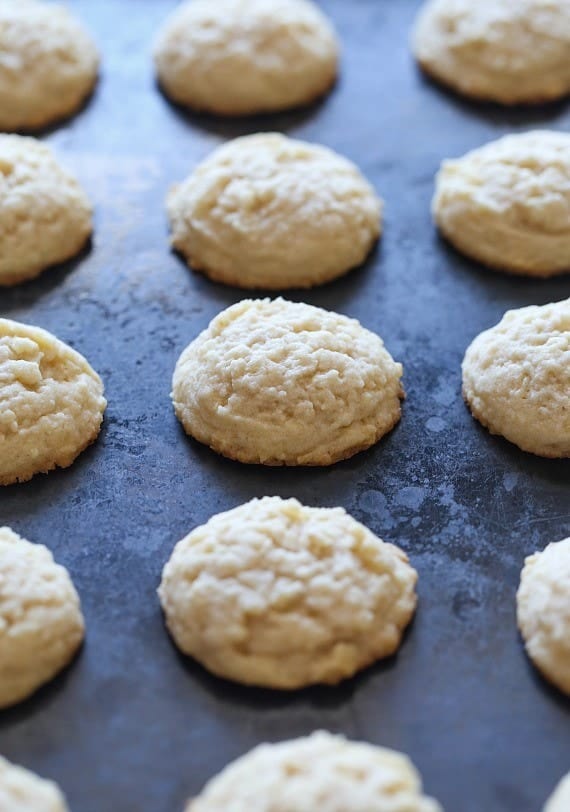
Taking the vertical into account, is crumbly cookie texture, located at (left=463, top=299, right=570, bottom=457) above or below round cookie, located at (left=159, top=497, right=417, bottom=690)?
above

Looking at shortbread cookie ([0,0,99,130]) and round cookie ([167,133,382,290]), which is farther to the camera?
shortbread cookie ([0,0,99,130])

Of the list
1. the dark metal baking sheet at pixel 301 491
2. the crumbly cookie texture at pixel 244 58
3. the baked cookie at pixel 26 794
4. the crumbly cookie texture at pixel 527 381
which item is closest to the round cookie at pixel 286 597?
the dark metal baking sheet at pixel 301 491

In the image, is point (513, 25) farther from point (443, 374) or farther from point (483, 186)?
point (443, 374)

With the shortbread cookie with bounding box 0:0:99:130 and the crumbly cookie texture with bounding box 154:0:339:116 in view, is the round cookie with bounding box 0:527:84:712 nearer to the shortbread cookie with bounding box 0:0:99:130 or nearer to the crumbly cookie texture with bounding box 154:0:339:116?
the shortbread cookie with bounding box 0:0:99:130

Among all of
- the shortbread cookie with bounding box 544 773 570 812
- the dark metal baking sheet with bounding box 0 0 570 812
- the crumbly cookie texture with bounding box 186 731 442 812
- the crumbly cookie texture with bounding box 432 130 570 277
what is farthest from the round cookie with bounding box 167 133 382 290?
the shortbread cookie with bounding box 544 773 570 812

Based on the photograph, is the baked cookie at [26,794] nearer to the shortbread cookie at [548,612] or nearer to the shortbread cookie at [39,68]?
the shortbread cookie at [548,612]
